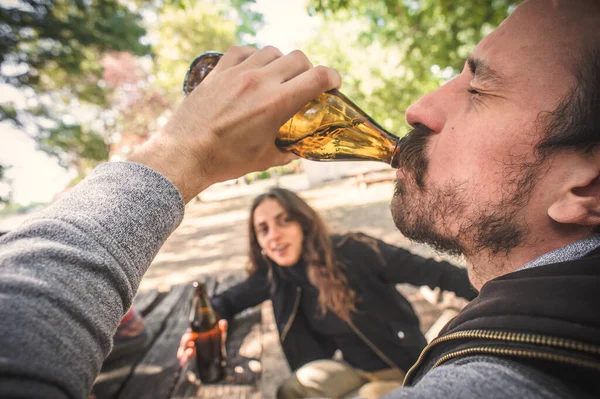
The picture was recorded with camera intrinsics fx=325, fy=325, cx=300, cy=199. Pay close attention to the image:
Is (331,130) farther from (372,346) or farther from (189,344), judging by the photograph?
(189,344)

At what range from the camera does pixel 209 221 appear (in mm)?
12703

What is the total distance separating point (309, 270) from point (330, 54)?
16724 millimetres

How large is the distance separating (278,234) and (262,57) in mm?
1935

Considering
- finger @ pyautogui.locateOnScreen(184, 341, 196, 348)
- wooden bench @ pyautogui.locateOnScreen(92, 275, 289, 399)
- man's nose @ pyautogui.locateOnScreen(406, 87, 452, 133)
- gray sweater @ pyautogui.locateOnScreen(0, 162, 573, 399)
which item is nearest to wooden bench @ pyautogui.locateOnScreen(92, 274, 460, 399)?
wooden bench @ pyautogui.locateOnScreen(92, 275, 289, 399)

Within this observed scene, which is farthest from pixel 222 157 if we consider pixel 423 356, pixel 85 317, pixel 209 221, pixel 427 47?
pixel 209 221

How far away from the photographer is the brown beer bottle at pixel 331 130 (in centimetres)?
131

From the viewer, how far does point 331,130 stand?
1.40 meters

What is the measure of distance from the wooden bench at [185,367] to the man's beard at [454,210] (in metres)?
1.41

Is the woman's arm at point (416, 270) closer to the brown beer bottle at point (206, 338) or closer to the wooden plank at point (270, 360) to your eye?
the wooden plank at point (270, 360)

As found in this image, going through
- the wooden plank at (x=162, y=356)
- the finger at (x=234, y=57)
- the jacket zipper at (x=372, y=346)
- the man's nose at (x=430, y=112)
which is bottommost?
the jacket zipper at (x=372, y=346)

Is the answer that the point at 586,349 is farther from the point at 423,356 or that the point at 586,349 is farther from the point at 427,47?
the point at 427,47

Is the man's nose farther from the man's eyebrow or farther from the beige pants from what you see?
the beige pants

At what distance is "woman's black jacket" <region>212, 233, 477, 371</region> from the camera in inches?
92.8

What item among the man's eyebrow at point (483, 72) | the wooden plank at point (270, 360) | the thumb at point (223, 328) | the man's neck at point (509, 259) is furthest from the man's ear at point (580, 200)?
the thumb at point (223, 328)
